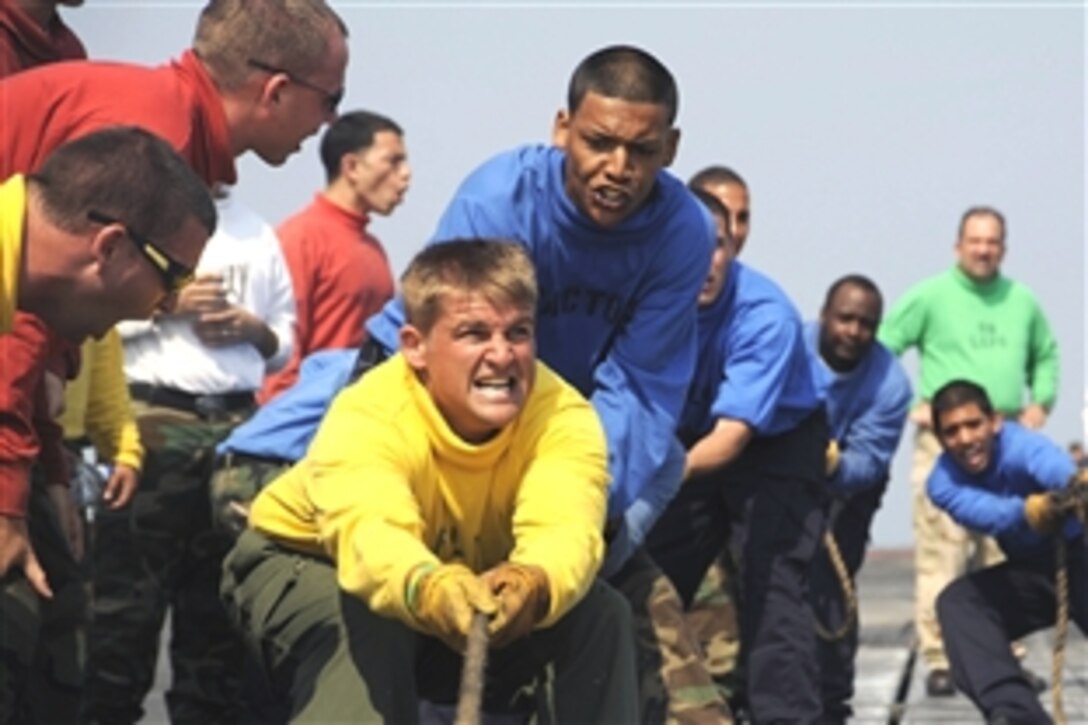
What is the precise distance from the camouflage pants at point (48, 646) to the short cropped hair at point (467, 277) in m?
1.04

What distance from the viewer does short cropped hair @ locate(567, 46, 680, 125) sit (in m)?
8.41

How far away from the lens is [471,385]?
23.1 ft

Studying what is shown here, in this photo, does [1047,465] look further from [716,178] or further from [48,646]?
[48,646]

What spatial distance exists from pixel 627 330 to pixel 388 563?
187 cm

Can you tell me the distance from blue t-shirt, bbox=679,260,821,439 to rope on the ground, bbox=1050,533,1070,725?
1.08 metres

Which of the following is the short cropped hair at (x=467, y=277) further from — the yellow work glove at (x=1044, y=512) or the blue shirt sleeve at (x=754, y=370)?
Answer: the yellow work glove at (x=1044, y=512)

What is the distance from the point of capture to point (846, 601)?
12797 mm

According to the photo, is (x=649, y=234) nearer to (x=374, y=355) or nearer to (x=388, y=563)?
(x=374, y=355)

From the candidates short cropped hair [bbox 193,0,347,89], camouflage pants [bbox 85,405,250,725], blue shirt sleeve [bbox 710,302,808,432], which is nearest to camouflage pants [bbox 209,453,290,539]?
camouflage pants [bbox 85,405,250,725]

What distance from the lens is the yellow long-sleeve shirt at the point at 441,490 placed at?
6.72 m

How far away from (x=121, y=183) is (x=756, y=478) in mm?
4946

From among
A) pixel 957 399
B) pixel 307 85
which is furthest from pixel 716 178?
pixel 307 85

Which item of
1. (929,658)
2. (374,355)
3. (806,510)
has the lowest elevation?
(929,658)

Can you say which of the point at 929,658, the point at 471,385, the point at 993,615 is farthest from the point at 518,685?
the point at 929,658
